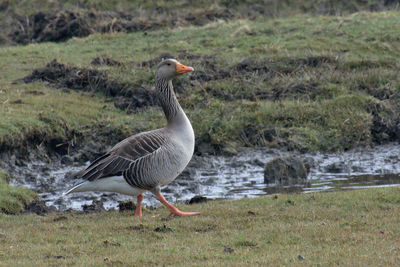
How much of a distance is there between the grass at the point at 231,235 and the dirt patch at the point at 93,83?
27.0 feet

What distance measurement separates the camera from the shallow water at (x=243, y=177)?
13.6 metres

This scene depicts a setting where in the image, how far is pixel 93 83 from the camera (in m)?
20.2

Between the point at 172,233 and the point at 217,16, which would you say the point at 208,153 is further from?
the point at 217,16

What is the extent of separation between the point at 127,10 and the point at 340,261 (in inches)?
1084

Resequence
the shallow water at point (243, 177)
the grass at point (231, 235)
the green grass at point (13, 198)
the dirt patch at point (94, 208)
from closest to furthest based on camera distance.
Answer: the grass at point (231, 235) → the dirt patch at point (94, 208) → the green grass at point (13, 198) → the shallow water at point (243, 177)

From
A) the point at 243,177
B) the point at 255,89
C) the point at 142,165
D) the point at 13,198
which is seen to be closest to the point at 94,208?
the point at 13,198

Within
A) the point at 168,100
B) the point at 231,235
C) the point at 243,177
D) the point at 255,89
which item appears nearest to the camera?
the point at 231,235

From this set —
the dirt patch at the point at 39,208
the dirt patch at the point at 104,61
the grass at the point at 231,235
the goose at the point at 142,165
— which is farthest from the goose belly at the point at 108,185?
the dirt patch at the point at 104,61

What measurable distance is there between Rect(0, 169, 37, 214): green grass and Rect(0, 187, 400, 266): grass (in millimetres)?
971

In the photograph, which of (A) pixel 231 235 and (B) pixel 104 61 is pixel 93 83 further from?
(A) pixel 231 235

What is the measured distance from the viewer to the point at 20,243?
888 cm

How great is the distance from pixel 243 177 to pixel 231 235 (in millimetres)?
6322

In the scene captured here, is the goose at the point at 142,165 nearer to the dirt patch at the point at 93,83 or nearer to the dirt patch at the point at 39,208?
the dirt patch at the point at 39,208

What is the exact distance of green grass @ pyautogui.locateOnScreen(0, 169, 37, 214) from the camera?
11930mm
